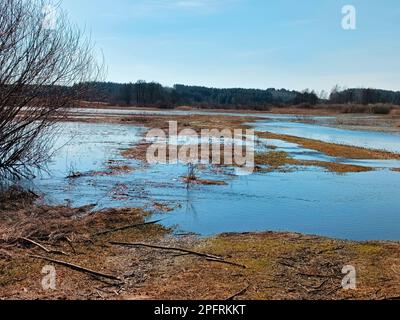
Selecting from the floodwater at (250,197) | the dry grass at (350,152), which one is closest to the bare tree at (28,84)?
the floodwater at (250,197)

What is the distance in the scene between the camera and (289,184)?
16953 millimetres

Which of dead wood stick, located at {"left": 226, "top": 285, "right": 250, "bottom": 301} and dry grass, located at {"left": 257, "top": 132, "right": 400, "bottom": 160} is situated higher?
dry grass, located at {"left": 257, "top": 132, "right": 400, "bottom": 160}

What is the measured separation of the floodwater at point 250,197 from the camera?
444 inches

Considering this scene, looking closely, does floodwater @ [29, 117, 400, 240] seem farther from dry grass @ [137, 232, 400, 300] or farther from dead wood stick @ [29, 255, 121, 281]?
dead wood stick @ [29, 255, 121, 281]

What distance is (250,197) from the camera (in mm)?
14492

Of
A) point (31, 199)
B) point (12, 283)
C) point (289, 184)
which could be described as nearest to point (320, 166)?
point (289, 184)

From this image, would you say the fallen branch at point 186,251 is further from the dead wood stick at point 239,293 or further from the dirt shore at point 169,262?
the dead wood stick at point 239,293

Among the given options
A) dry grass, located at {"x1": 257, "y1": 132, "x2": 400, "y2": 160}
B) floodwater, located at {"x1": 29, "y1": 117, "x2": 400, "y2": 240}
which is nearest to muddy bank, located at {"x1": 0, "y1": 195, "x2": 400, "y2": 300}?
floodwater, located at {"x1": 29, "y1": 117, "x2": 400, "y2": 240}

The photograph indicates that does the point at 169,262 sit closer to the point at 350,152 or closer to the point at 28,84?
the point at 28,84

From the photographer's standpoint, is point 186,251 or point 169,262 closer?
point 169,262

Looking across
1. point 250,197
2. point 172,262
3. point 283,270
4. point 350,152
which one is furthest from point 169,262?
point 350,152

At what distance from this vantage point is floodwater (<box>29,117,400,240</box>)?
444 inches
